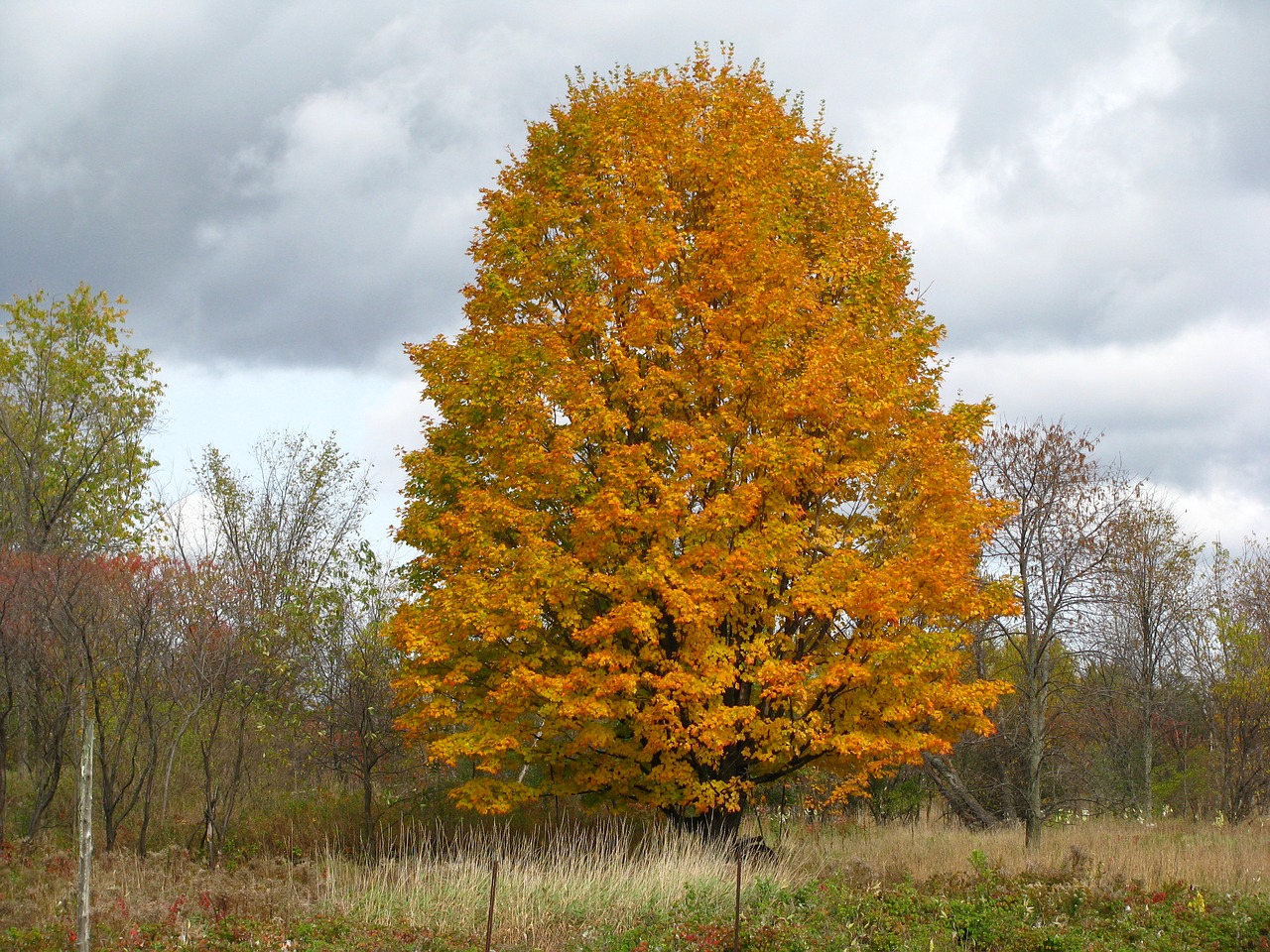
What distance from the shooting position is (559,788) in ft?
44.8

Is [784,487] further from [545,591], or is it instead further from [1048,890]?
[1048,890]

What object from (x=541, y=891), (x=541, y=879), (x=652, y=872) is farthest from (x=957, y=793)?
(x=541, y=891)

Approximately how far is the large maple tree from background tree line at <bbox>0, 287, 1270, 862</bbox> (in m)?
1.96

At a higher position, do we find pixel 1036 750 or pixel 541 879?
pixel 1036 750

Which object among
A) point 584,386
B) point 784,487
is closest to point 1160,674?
point 784,487

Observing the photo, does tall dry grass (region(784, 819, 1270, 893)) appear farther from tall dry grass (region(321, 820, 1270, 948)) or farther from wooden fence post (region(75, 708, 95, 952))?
wooden fence post (region(75, 708, 95, 952))

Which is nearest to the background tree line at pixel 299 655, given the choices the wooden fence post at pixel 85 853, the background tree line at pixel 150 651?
the background tree line at pixel 150 651

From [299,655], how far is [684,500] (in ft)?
30.5

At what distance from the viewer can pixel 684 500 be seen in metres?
12.6

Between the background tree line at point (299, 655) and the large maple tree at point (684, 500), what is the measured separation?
196cm

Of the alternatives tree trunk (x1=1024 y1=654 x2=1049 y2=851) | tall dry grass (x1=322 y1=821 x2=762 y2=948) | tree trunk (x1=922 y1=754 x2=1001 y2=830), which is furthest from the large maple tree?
tree trunk (x1=922 y1=754 x2=1001 y2=830)

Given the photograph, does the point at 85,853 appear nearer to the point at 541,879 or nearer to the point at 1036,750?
the point at 541,879

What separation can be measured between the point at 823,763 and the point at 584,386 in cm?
583

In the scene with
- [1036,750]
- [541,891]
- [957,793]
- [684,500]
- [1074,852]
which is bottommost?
[957,793]
